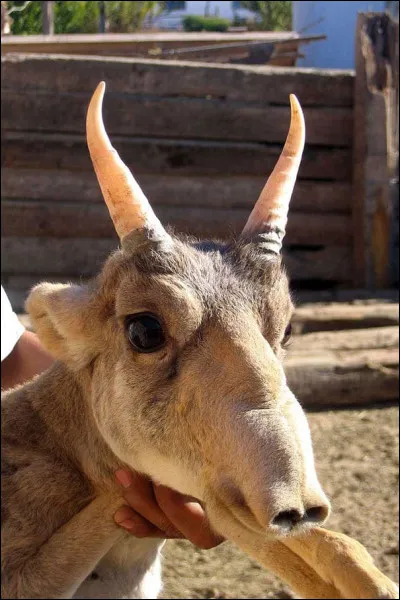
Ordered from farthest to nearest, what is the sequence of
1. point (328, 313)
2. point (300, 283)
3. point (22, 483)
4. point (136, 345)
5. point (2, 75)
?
point (300, 283) < point (2, 75) < point (328, 313) < point (22, 483) < point (136, 345)

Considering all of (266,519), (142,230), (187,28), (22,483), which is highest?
(142,230)

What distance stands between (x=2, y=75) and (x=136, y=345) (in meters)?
6.70

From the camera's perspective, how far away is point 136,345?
121 inches

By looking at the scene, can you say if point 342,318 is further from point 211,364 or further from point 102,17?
point 102,17

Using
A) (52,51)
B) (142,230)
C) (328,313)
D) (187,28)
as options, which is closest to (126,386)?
(142,230)

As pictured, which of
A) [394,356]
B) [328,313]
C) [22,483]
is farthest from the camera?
[328,313]

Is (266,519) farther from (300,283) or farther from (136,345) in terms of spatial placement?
(300,283)

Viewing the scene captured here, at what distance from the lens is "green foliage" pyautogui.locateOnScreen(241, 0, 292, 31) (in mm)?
33656

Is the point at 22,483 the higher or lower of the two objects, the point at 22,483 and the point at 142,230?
the lower

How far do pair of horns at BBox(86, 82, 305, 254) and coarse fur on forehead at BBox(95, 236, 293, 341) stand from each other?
3.0 inches

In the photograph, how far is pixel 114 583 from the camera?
347 cm

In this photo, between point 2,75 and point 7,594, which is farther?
point 2,75

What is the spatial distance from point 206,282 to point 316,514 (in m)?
0.88

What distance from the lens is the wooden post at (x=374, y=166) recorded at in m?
9.71
